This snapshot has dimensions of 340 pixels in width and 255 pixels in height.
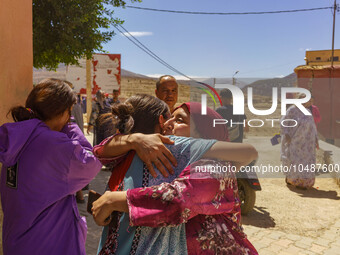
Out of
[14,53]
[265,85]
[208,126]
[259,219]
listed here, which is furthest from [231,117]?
[208,126]

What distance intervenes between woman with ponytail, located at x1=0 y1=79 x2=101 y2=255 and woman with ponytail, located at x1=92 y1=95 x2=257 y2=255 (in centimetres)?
43

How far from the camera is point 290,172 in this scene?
6.55 m

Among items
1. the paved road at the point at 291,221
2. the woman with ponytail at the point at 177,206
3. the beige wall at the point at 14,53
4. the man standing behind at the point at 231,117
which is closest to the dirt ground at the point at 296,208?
the paved road at the point at 291,221

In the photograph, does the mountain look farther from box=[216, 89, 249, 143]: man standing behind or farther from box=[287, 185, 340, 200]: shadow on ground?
box=[287, 185, 340, 200]: shadow on ground

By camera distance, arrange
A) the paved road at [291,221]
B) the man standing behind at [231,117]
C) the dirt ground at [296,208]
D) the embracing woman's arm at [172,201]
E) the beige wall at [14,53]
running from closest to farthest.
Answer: the embracing woman's arm at [172,201] < the beige wall at [14,53] < the paved road at [291,221] < the man standing behind at [231,117] < the dirt ground at [296,208]

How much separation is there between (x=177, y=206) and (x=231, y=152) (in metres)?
0.29

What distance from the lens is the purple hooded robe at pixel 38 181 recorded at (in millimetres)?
1639

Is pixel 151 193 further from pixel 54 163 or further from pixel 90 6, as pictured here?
pixel 90 6

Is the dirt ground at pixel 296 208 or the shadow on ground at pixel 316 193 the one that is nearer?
the dirt ground at pixel 296 208

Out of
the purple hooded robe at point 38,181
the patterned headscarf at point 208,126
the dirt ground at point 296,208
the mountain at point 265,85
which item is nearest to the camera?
the patterned headscarf at point 208,126

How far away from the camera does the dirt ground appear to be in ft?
15.0

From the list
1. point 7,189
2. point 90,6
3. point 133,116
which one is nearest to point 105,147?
point 133,116

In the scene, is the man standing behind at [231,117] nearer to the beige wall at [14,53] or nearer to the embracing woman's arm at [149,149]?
the beige wall at [14,53]

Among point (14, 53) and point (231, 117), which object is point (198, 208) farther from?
point (231, 117)
